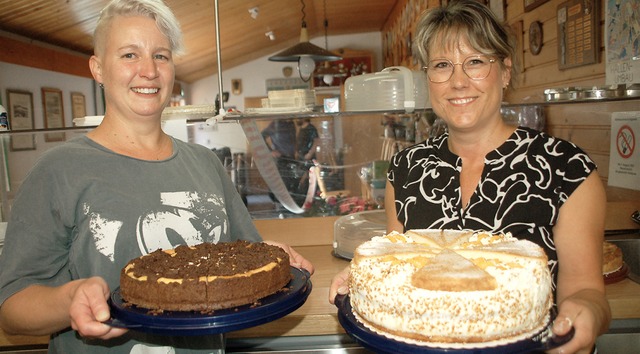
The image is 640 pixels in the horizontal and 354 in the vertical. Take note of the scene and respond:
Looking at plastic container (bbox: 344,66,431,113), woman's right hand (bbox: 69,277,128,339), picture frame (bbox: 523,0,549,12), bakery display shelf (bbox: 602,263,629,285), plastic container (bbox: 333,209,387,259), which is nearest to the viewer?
woman's right hand (bbox: 69,277,128,339)

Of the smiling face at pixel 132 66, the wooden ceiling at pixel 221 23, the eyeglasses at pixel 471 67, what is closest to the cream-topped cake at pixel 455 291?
the eyeglasses at pixel 471 67

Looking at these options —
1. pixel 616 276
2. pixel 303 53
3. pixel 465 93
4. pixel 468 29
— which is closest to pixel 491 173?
pixel 465 93

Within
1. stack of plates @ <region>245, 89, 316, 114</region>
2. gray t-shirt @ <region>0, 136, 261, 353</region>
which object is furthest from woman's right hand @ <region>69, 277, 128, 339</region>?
stack of plates @ <region>245, 89, 316, 114</region>

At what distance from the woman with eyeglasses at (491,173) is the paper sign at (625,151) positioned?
134 cm

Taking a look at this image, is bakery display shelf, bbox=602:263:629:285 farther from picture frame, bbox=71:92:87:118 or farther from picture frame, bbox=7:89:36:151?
picture frame, bbox=71:92:87:118

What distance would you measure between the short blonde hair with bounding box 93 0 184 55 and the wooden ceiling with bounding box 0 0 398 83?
3.48 m

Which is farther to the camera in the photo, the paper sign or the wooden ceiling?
the wooden ceiling

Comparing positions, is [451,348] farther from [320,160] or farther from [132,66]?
[320,160]

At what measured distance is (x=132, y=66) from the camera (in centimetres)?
156

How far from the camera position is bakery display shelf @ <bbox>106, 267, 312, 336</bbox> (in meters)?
1.28

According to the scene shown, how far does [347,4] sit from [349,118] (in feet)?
29.5

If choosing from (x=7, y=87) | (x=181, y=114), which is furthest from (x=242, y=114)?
(x=7, y=87)

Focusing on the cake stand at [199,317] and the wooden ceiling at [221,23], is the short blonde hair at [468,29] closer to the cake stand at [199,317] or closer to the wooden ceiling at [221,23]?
the cake stand at [199,317]

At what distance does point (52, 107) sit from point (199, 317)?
8657mm
